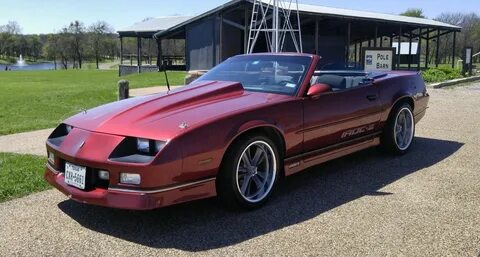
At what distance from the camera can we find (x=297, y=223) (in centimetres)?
414

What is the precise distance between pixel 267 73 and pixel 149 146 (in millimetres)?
1906

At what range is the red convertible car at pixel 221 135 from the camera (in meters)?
3.80

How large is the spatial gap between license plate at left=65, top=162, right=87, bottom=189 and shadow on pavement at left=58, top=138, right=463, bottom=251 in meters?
0.37

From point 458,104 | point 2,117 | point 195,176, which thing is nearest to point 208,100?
point 195,176

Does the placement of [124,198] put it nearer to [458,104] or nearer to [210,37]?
[458,104]

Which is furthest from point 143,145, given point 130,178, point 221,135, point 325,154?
point 325,154

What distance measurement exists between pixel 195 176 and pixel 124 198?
56cm

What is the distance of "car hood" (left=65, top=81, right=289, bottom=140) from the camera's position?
13.0ft

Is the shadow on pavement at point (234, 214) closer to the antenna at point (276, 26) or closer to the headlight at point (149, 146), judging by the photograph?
the headlight at point (149, 146)

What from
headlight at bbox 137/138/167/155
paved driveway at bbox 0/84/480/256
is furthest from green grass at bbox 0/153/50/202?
headlight at bbox 137/138/167/155

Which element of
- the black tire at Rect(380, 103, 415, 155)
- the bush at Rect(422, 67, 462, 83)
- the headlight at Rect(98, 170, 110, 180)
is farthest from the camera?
the bush at Rect(422, 67, 462, 83)

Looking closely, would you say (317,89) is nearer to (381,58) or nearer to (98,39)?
(381,58)

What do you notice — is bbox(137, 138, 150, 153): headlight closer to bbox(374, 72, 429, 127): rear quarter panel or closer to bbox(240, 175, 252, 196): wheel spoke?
bbox(240, 175, 252, 196): wheel spoke

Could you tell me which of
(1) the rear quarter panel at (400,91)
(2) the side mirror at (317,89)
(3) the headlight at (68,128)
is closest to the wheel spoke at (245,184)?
A: (2) the side mirror at (317,89)
